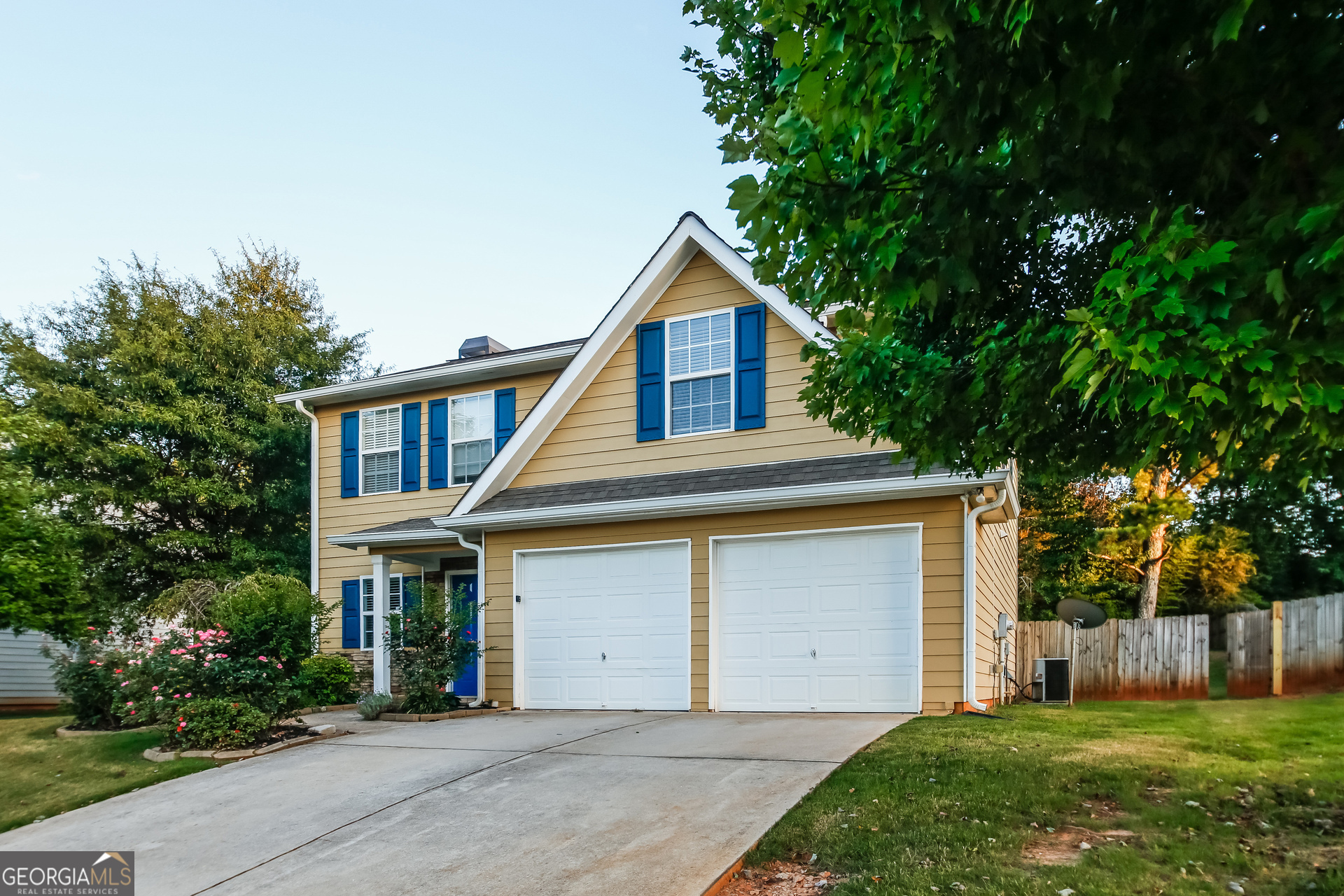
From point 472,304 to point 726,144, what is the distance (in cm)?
2305

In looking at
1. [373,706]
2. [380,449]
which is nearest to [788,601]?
[373,706]

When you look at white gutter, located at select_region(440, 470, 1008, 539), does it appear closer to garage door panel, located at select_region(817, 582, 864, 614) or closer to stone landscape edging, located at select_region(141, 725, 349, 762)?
garage door panel, located at select_region(817, 582, 864, 614)

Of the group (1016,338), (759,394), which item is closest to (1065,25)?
(1016,338)

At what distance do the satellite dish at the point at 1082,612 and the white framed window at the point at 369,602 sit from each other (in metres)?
11.2

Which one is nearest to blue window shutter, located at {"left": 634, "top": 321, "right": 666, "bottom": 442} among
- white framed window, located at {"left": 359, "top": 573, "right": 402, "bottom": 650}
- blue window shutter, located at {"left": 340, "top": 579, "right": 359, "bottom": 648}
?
white framed window, located at {"left": 359, "top": 573, "right": 402, "bottom": 650}

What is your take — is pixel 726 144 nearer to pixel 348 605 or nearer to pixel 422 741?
pixel 422 741

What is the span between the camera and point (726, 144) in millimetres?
4184

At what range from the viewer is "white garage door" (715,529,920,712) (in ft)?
32.5

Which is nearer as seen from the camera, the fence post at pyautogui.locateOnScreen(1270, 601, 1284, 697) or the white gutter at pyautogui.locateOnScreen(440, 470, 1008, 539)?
the white gutter at pyautogui.locateOnScreen(440, 470, 1008, 539)

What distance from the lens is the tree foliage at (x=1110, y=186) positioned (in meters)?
3.14

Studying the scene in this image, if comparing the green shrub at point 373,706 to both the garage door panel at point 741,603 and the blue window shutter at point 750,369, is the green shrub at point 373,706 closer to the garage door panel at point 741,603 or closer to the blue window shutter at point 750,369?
the garage door panel at point 741,603

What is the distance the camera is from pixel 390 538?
1396 centimetres

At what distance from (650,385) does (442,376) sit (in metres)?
4.62

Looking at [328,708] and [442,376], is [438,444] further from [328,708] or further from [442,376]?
[328,708]
